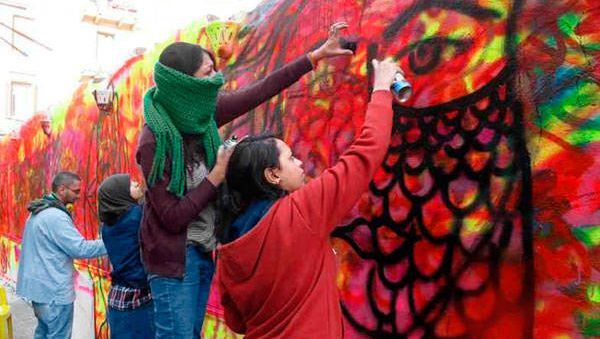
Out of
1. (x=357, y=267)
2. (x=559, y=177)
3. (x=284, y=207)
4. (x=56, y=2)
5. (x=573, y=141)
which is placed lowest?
(x=357, y=267)

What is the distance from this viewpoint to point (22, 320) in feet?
25.5

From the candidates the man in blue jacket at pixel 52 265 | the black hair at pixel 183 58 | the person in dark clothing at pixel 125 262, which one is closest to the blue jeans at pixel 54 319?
the man in blue jacket at pixel 52 265

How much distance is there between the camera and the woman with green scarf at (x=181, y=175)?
87.6 inches

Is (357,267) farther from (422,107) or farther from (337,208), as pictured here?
(337,208)

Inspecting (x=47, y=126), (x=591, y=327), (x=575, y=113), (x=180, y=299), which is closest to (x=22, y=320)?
(x=47, y=126)


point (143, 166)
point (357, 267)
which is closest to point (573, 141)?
point (357, 267)

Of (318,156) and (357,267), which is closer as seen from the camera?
(357,267)

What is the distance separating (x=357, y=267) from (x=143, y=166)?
3.77ft

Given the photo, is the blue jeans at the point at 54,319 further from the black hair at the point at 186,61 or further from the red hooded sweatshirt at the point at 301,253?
the red hooded sweatshirt at the point at 301,253

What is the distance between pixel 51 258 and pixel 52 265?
0.06 m

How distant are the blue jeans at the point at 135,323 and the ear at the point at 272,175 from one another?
1765mm

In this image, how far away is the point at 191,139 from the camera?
2.39 m

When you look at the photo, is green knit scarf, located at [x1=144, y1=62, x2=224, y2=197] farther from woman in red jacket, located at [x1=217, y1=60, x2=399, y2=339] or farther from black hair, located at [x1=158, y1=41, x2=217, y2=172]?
woman in red jacket, located at [x1=217, y1=60, x2=399, y2=339]

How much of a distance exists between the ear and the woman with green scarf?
24 cm
